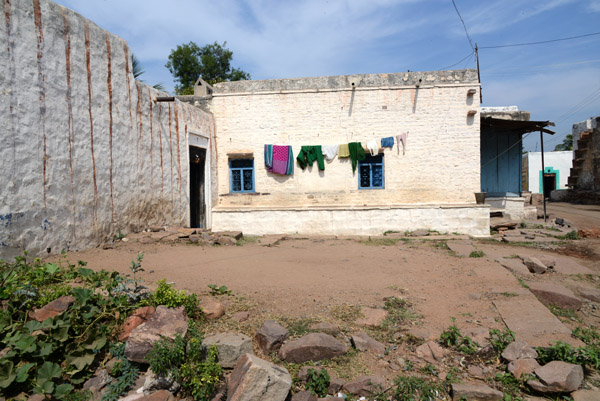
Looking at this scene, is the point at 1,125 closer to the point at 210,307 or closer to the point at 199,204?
the point at 210,307

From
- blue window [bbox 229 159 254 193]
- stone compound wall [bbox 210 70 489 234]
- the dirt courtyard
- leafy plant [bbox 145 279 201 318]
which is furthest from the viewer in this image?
blue window [bbox 229 159 254 193]

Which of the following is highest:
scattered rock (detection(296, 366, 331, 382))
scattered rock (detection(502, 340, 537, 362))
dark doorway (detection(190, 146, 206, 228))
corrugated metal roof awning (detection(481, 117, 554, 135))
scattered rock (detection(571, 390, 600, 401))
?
corrugated metal roof awning (detection(481, 117, 554, 135))

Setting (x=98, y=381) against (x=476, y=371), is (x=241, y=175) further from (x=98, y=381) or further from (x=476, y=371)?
(x=476, y=371)

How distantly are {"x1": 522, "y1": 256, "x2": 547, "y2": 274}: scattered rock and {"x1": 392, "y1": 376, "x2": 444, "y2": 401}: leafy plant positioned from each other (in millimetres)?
4301

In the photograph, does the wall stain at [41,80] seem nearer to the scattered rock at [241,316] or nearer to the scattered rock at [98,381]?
the scattered rock at [98,381]

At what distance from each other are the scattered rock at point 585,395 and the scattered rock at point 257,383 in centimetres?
215

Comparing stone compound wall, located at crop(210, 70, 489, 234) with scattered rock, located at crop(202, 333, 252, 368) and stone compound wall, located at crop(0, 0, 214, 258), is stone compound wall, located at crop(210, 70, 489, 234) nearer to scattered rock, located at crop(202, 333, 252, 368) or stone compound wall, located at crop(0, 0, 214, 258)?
stone compound wall, located at crop(0, 0, 214, 258)

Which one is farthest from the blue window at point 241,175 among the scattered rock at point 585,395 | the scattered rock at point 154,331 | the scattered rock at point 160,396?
the scattered rock at point 585,395

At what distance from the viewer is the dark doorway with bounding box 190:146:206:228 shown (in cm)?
1095

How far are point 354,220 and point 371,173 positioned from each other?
1.69 meters

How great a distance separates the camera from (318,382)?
2859 mm

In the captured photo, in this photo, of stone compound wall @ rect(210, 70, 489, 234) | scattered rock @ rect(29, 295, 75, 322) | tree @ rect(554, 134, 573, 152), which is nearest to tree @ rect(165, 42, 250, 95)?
stone compound wall @ rect(210, 70, 489, 234)

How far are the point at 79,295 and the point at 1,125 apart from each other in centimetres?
318

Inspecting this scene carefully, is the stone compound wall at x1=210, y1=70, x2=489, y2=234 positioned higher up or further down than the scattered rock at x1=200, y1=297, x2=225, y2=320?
higher up
